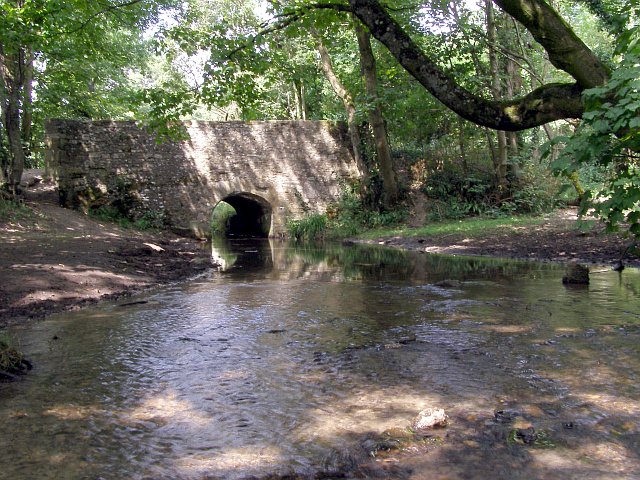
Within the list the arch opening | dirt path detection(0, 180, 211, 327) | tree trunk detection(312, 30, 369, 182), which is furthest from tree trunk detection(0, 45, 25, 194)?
tree trunk detection(312, 30, 369, 182)

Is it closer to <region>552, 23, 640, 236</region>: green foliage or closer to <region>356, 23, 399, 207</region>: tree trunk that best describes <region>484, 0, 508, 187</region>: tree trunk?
<region>356, 23, 399, 207</region>: tree trunk

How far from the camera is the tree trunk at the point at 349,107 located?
67.8 ft

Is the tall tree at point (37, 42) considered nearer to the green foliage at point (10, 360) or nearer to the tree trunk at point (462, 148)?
the green foliage at point (10, 360)

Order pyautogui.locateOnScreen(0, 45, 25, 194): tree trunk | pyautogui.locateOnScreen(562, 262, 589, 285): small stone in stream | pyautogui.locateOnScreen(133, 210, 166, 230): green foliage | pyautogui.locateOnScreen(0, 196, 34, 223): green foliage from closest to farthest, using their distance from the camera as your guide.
Result: pyautogui.locateOnScreen(562, 262, 589, 285): small stone in stream
pyautogui.locateOnScreen(0, 196, 34, 223): green foliage
pyautogui.locateOnScreen(0, 45, 25, 194): tree trunk
pyautogui.locateOnScreen(133, 210, 166, 230): green foliage

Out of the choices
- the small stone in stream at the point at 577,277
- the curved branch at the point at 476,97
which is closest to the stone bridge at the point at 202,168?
the curved branch at the point at 476,97

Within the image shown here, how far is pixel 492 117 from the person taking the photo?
6535 mm

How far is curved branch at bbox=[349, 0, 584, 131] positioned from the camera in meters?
6.20

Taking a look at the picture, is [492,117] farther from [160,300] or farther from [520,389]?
[160,300]

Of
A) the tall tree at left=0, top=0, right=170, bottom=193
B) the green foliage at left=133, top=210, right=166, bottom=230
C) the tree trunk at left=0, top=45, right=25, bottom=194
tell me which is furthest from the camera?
the green foliage at left=133, top=210, right=166, bottom=230

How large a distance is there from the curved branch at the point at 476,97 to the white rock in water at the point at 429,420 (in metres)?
4.32

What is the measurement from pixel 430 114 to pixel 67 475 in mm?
20040

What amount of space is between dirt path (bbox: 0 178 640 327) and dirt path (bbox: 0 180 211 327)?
0.03 ft

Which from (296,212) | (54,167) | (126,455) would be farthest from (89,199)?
(126,455)

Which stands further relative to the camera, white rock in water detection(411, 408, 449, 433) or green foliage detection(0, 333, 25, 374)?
green foliage detection(0, 333, 25, 374)
